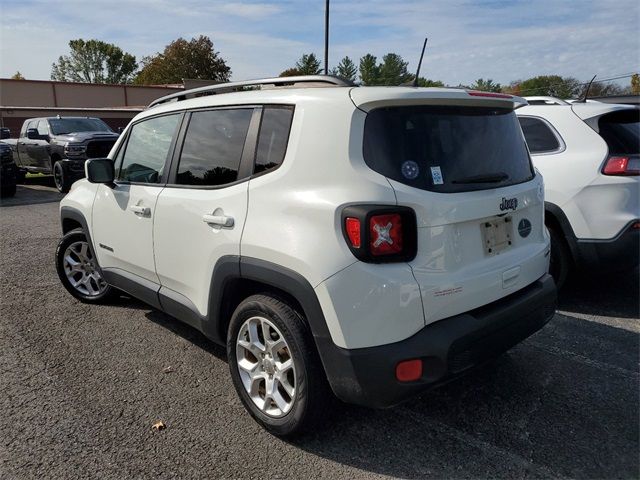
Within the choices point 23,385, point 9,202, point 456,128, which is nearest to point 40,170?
point 9,202

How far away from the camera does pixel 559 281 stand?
443 cm

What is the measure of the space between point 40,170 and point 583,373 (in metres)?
14.1

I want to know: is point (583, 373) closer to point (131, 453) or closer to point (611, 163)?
point (611, 163)

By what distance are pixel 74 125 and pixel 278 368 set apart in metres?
12.9

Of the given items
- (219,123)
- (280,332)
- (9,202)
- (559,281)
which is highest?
(219,123)

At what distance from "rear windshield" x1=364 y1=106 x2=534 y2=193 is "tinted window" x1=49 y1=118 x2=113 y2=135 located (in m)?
12.6

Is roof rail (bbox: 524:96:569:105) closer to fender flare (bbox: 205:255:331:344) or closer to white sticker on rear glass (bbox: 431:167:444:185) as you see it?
white sticker on rear glass (bbox: 431:167:444:185)

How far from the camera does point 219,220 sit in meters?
2.80

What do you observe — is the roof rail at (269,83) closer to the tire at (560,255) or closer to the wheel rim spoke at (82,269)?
the wheel rim spoke at (82,269)

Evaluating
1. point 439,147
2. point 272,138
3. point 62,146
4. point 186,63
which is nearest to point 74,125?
point 62,146

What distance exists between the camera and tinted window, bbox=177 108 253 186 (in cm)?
289

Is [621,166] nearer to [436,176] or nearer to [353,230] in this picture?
A: [436,176]

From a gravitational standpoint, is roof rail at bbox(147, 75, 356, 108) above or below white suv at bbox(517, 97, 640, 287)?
above

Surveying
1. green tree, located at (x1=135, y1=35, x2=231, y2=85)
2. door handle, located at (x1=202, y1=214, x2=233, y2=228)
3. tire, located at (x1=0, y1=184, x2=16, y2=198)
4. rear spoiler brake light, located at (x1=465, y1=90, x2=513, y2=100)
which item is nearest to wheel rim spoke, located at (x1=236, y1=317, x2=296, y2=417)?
door handle, located at (x1=202, y1=214, x2=233, y2=228)
